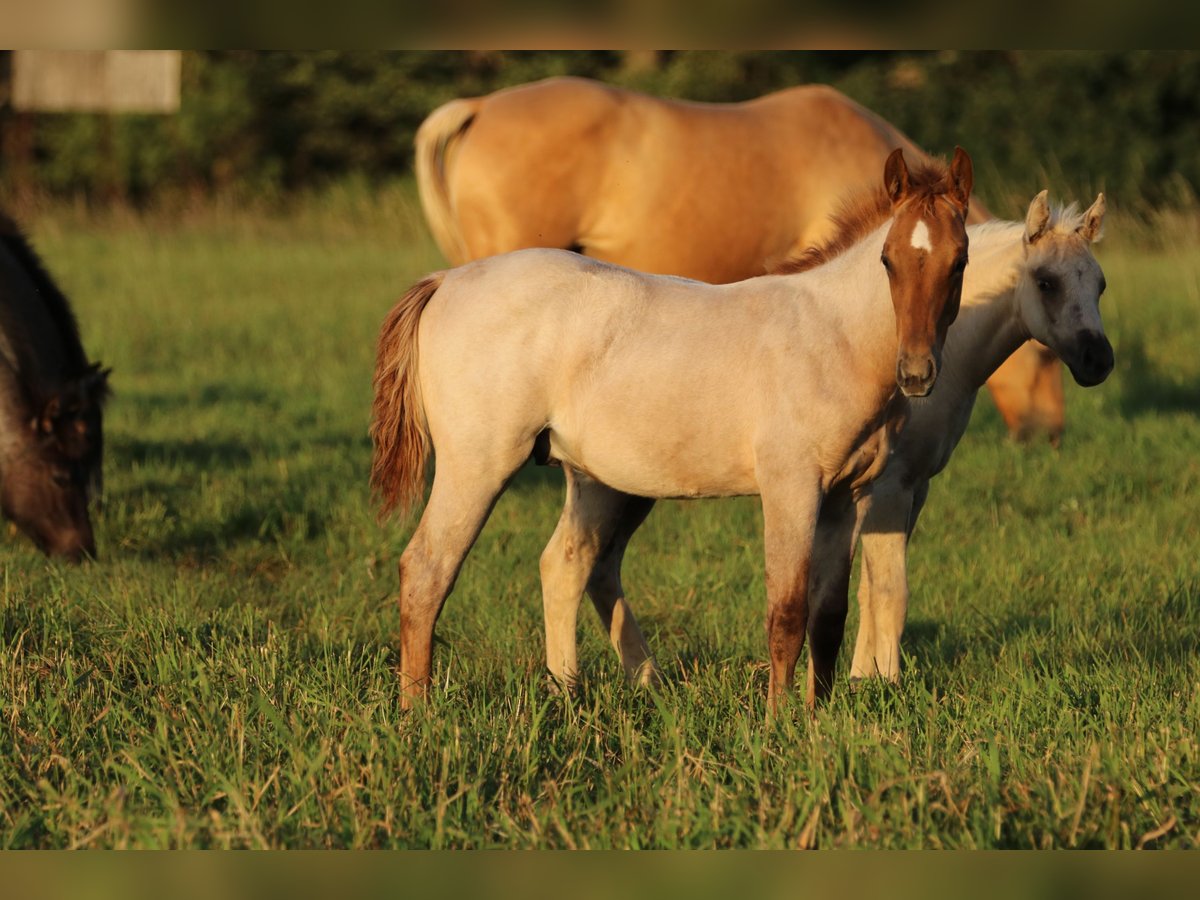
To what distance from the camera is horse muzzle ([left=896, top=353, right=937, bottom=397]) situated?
4336 millimetres

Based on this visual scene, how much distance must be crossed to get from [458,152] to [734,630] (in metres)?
4.57

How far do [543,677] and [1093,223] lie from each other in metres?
2.61

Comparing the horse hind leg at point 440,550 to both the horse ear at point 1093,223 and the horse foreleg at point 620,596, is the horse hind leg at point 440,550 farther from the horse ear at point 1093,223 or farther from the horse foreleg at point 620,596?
the horse ear at point 1093,223

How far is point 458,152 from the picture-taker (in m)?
9.47

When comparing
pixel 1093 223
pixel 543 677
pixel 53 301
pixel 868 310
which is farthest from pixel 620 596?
pixel 53 301

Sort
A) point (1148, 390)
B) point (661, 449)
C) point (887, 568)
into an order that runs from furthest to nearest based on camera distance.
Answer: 1. point (1148, 390)
2. point (887, 568)
3. point (661, 449)

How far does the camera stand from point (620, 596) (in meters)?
5.59

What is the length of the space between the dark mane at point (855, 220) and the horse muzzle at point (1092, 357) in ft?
2.69

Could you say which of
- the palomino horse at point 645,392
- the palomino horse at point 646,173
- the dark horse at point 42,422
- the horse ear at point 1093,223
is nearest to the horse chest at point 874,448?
the palomino horse at point 645,392

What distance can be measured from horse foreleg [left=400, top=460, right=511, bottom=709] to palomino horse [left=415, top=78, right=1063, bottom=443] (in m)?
4.56

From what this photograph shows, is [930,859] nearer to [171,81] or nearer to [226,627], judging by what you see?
[226,627]

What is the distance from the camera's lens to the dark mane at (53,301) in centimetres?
782

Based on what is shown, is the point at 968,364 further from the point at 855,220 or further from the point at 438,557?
the point at 438,557

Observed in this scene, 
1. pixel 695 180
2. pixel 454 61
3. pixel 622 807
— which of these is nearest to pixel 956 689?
pixel 622 807
